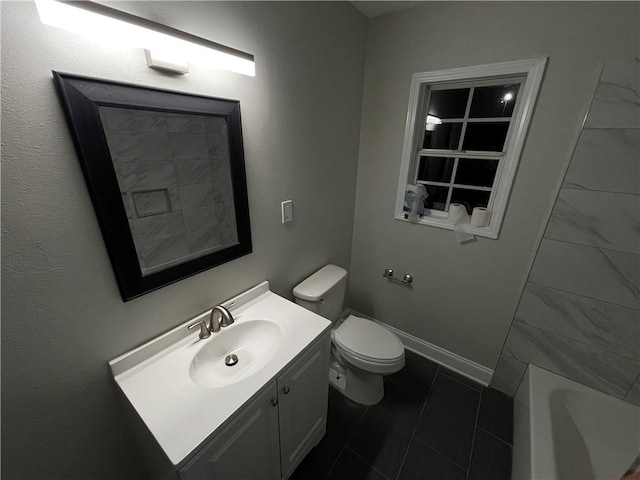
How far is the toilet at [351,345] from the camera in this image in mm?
1527

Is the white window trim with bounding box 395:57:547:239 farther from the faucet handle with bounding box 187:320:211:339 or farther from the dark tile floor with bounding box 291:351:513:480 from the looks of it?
the faucet handle with bounding box 187:320:211:339

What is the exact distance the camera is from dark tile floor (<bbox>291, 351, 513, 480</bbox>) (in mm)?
1362

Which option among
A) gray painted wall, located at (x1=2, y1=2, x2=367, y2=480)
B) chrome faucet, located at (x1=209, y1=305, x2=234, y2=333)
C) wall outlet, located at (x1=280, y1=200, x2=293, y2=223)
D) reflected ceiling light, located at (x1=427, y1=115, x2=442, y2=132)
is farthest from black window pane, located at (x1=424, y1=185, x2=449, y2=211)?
chrome faucet, located at (x1=209, y1=305, x2=234, y2=333)

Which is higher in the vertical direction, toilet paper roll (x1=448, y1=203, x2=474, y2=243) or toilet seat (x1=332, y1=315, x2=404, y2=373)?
toilet paper roll (x1=448, y1=203, x2=474, y2=243)

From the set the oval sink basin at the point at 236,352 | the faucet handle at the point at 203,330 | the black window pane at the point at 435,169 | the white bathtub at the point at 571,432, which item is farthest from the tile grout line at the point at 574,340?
the faucet handle at the point at 203,330

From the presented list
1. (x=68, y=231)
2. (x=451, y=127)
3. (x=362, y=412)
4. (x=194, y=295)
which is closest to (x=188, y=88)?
(x=68, y=231)

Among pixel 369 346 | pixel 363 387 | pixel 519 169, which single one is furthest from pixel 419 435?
pixel 519 169

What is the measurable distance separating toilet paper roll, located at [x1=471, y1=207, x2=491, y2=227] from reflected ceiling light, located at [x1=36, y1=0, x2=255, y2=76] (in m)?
1.47

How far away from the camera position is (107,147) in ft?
2.53

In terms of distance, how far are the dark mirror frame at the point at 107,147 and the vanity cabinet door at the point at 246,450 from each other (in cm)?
56

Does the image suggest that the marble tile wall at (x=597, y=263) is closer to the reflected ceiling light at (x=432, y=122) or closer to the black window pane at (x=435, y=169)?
the black window pane at (x=435, y=169)

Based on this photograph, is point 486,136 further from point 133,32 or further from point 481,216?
point 133,32

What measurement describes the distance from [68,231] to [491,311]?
2164 millimetres

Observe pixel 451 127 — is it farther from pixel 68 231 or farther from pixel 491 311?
pixel 68 231
